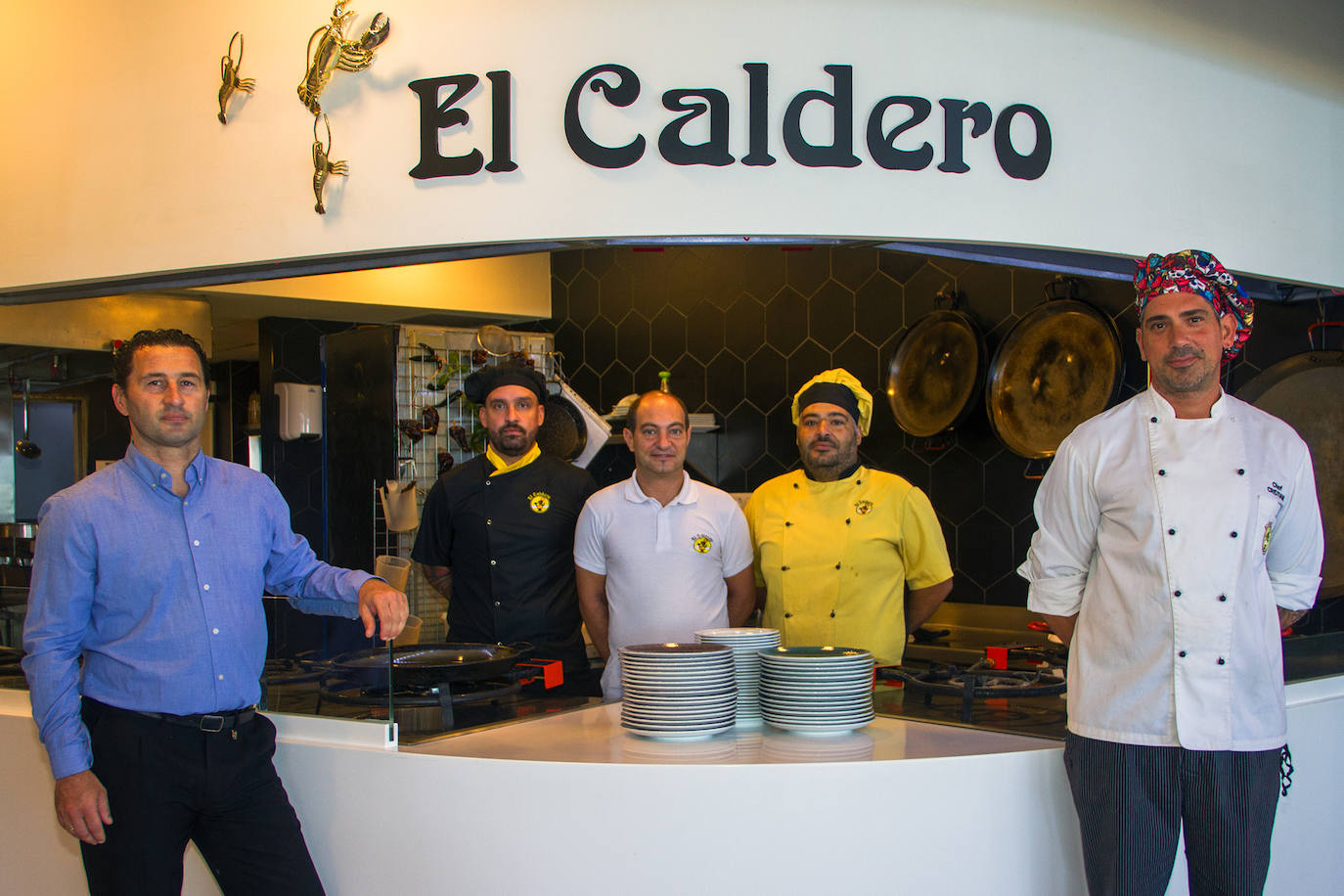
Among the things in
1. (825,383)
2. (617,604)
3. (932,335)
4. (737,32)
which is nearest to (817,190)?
(737,32)

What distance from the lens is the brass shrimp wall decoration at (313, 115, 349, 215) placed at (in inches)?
106

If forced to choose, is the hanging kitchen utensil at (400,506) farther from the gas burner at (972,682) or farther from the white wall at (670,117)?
the gas burner at (972,682)

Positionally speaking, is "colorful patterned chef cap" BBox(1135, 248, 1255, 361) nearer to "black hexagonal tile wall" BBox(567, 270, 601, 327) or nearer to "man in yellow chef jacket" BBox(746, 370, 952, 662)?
"man in yellow chef jacket" BBox(746, 370, 952, 662)

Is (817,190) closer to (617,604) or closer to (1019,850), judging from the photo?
(617,604)

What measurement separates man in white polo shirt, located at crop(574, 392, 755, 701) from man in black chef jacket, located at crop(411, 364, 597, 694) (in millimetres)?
194

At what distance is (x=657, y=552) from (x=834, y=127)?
110 centimetres

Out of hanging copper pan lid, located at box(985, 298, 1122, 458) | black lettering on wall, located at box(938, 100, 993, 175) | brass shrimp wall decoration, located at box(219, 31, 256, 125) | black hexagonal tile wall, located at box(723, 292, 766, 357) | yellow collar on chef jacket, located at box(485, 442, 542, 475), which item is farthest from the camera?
black hexagonal tile wall, located at box(723, 292, 766, 357)

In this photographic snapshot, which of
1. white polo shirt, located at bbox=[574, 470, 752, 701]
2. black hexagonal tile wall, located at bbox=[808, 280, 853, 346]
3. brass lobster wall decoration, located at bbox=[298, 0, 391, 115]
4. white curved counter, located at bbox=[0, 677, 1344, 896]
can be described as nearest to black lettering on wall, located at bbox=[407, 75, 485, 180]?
brass lobster wall decoration, located at bbox=[298, 0, 391, 115]

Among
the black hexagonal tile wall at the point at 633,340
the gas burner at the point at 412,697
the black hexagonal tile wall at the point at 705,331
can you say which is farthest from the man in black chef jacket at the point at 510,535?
the black hexagonal tile wall at the point at 633,340

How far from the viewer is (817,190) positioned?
2.52 meters

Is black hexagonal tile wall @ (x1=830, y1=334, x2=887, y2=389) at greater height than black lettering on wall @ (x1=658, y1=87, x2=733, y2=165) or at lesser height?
lesser

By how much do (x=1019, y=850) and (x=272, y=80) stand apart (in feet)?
7.50

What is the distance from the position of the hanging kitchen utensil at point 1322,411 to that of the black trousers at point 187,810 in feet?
9.15

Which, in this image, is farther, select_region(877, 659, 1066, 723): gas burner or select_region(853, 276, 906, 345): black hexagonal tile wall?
select_region(853, 276, 906, 345): black hexagonal tile wall
